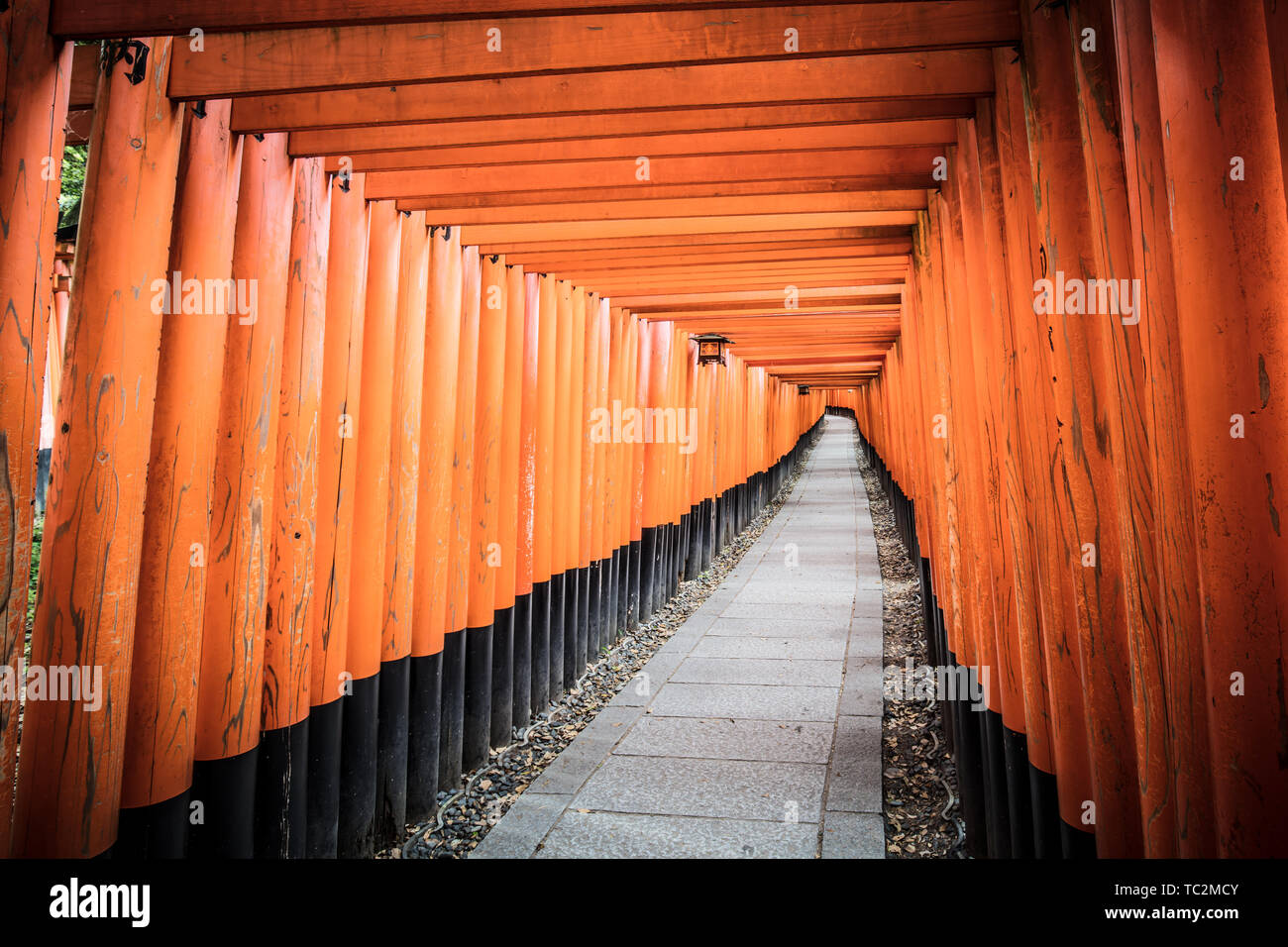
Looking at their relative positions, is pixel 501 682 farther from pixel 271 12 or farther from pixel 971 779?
pixel 271 12

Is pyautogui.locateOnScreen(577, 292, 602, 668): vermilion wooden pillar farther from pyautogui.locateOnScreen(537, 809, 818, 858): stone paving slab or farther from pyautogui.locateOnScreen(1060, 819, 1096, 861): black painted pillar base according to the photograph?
pyautogui.locateOnScreen(1060, 819, 1096, 861): black painted pillar base

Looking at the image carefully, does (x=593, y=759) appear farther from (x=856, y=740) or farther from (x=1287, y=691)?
(x=1287, y=691)

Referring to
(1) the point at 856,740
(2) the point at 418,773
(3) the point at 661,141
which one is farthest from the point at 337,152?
(1) the point at 856,740

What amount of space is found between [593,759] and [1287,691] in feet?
12.9

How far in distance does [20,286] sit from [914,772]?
4782 millimetres

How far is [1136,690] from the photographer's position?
5.76 feet

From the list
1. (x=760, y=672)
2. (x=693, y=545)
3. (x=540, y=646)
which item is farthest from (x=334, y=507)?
(x=693, y=545)

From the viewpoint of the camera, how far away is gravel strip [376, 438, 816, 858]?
13.1ft

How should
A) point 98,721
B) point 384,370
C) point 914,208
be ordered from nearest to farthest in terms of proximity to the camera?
point 98,721
point 384,370
point 914,208

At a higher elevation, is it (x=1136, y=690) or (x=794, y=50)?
(x=794, y=50)

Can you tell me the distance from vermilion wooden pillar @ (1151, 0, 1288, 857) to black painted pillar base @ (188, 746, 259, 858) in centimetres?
311

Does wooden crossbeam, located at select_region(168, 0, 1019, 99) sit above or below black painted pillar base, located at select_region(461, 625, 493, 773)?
above

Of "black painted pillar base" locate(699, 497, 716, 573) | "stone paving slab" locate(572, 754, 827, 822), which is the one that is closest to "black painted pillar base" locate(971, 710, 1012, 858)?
"stone paving slab" locate(572, 754, 827, 822)

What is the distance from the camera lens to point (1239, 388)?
Answer: 4.58 ft
